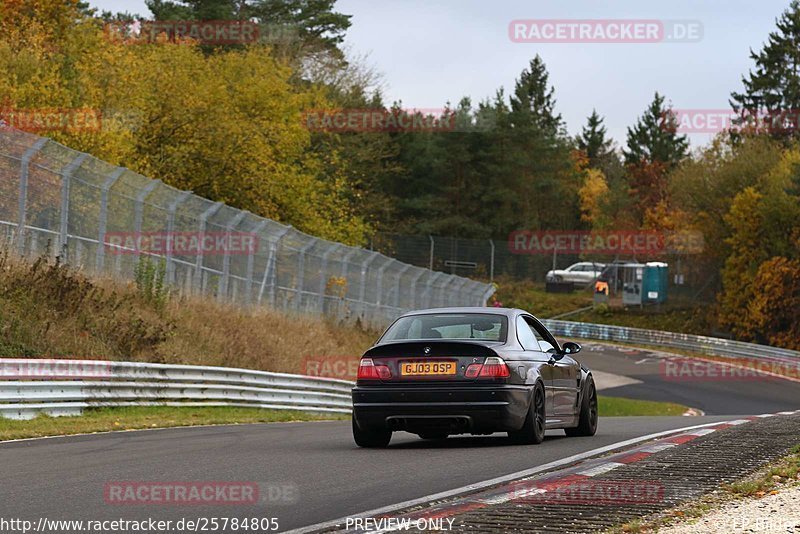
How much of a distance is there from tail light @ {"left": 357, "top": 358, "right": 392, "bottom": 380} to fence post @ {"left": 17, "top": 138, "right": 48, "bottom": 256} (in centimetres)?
1081

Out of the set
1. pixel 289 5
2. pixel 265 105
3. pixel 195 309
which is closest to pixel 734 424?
pixel 195 309

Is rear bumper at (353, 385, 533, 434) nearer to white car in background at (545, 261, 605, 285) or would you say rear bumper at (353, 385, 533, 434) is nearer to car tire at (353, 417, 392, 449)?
car tire at (353, 417, 392, 449)

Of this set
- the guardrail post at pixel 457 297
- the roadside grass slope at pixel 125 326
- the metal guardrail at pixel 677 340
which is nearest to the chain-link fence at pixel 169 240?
the roadside grass slope at pixel 125 326

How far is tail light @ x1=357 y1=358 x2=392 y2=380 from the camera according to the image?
1253 centimetres

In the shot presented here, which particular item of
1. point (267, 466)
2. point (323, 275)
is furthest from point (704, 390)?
point (267, 466)

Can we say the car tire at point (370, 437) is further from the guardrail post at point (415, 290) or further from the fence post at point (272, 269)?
the guardrail post at point (415, 290)

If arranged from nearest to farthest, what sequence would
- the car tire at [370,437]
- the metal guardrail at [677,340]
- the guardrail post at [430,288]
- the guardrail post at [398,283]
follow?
the car tire at [370,437], the guardrail post at [398,283], the guardrail post at [430,288], the metal guardrail at [677,340]

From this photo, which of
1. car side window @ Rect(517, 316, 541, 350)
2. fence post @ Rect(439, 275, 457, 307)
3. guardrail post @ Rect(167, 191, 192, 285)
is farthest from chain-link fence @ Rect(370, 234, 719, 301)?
car side window @ Rect(517, 316, 541, 350)

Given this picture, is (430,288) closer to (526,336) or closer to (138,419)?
(138,419)

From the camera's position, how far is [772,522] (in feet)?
23.7

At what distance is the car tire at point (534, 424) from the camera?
41.4 feet

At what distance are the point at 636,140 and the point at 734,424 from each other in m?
109

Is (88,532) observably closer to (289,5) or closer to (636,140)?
(289,5)

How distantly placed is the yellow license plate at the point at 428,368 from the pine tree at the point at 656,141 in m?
108
